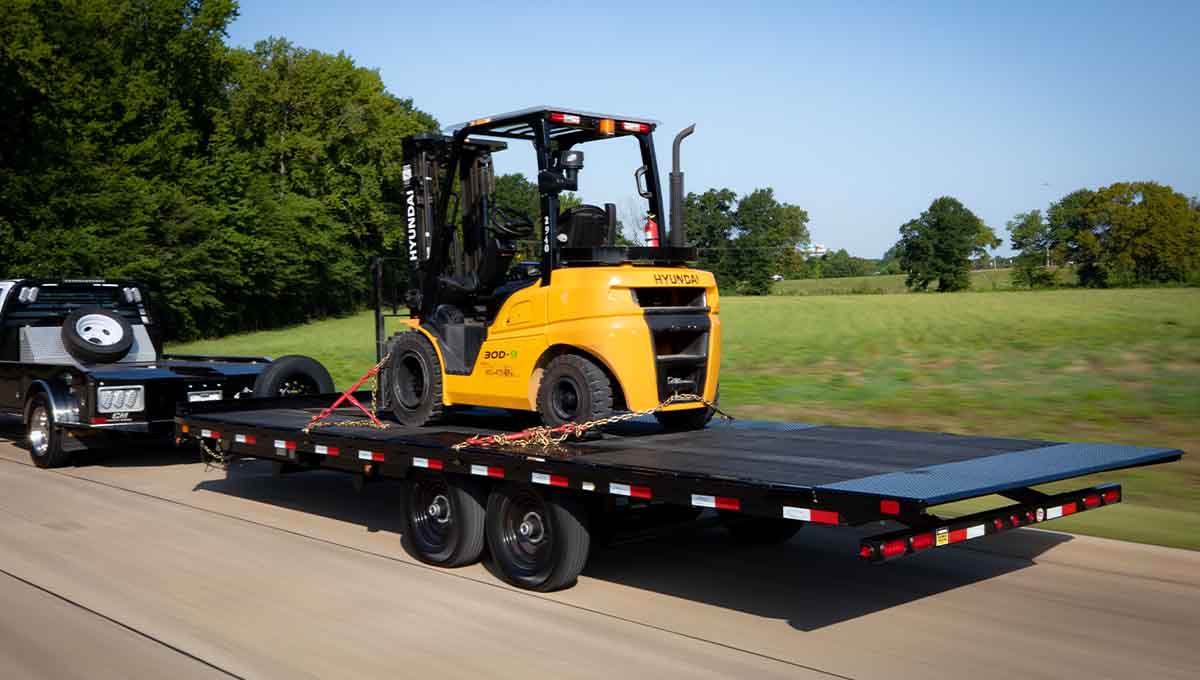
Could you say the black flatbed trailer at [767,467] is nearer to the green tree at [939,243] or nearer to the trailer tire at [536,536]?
the trailer tire at [536,536]

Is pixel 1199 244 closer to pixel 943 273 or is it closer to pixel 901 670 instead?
pixel 943 273

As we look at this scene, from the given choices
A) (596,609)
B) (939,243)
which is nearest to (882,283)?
(939,243)

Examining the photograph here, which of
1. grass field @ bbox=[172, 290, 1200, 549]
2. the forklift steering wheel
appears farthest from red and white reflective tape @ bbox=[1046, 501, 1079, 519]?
the forklift steering wheel

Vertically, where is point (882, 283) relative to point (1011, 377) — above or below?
above

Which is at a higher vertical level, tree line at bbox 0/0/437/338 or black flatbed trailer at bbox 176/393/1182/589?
tree line at bbox 0/0/437/338

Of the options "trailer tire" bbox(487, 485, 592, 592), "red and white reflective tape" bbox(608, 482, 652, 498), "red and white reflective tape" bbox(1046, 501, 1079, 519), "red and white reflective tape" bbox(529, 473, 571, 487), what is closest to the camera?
"red and white reflective tape" bbox(608, 482, 652, 498)

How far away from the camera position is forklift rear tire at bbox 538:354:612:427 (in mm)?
7945

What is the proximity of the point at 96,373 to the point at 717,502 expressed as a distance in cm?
883

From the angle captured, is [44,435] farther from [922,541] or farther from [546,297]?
[922,541]

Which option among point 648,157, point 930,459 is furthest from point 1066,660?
point 648,157

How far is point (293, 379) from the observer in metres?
12.9

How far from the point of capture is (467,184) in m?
9.61

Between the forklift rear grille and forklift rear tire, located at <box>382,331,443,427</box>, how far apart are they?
6.78ft

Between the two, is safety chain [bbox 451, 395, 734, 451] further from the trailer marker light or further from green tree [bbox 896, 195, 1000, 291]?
green tree [bbox 896, 195, 1000, 291]
